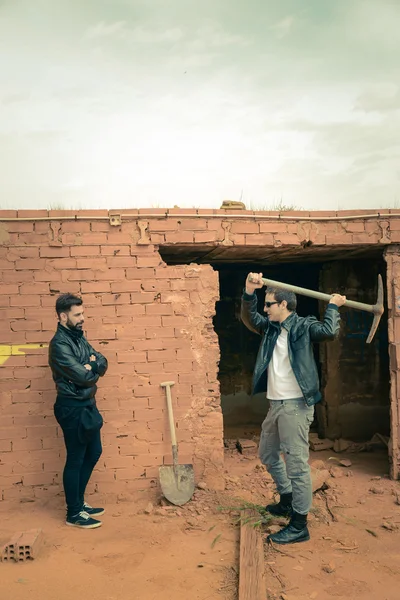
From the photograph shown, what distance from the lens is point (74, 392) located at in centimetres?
421

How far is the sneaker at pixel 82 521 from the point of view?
436 cm

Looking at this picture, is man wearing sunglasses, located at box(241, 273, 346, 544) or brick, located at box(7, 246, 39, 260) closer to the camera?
man wearing sunglasses, located at box(241, 273, 346, 544)

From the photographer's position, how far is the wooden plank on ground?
10.7ft

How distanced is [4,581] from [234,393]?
4848 millimetres

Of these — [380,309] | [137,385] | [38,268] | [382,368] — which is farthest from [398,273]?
[38,268]

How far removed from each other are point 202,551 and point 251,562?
0.50m

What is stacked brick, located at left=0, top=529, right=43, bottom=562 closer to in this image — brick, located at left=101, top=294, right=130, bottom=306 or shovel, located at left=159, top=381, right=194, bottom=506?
shovel, located at left=159, top=381, right=194, bottom=506

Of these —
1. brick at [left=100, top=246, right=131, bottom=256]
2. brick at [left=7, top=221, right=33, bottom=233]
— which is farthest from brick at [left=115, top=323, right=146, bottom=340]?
brick at [left=7, top=221, right=33, bottom=233]

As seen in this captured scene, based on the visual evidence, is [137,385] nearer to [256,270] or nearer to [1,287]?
[1,287]

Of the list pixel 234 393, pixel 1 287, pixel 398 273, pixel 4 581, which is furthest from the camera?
pixel 234 393

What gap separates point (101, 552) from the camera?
3.96m

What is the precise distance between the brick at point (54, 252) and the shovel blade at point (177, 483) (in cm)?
236

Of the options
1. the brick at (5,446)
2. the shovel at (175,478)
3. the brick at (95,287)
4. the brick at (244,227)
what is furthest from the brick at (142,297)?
the brick at (5,446)

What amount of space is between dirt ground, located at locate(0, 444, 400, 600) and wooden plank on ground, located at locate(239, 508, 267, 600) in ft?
0.28
